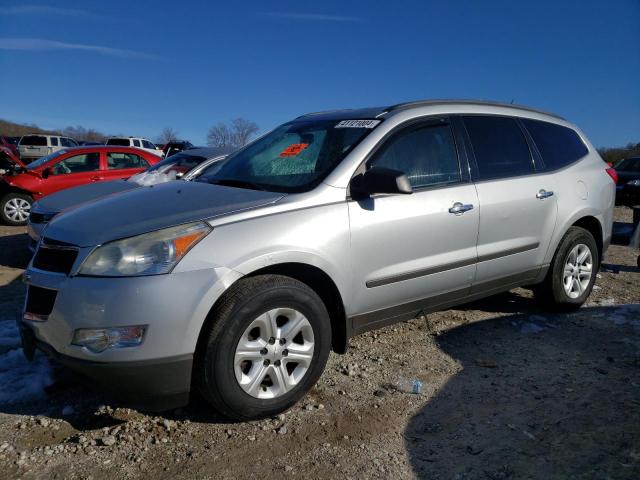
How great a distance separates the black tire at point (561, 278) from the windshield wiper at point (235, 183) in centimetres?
272

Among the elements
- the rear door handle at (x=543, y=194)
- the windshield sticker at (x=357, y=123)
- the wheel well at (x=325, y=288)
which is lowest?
the wheel well at (x=325, y=288)

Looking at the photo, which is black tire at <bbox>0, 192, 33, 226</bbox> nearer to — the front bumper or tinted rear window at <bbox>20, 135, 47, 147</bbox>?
the front bumper

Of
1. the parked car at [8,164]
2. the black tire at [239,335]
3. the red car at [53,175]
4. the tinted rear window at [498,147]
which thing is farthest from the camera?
the parked car at [8,164]

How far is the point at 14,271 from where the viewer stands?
6.05 m

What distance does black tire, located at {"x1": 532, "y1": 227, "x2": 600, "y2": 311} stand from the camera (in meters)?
4.37

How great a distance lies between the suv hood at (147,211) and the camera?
2.57m

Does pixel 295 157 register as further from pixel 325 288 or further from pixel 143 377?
pixel 143 377

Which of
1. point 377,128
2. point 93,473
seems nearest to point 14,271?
point 93,473

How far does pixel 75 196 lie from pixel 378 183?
4808mm

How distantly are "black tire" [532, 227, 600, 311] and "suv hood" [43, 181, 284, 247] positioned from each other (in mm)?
2738

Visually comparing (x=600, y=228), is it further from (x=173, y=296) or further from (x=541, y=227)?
(x=173, y=296)

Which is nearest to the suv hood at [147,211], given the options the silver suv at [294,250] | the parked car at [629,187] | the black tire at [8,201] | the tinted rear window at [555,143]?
the silver suv at [294,250]

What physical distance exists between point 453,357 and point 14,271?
5.24 m

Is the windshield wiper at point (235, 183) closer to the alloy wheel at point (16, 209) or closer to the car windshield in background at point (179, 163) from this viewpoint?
the car windshield in background at point (179, 163)
